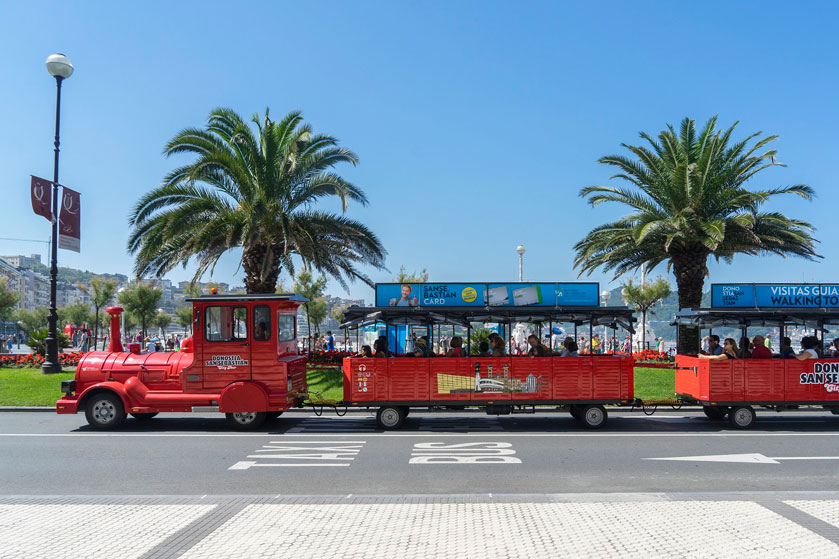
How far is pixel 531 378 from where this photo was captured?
12844 millimetres

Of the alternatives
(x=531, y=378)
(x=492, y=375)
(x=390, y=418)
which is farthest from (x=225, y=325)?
(x=531, y=378)

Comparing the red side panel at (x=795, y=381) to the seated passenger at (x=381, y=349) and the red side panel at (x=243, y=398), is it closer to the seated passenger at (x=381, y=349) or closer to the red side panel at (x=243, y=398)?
the seated passenger at (x=381, y=349)

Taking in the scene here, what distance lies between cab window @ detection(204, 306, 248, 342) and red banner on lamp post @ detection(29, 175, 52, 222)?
1039cm

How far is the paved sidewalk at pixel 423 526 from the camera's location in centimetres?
562

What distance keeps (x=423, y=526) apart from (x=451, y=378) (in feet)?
21.8

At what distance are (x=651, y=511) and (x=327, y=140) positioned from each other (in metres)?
17.3

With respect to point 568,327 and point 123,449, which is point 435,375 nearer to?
point 568,327

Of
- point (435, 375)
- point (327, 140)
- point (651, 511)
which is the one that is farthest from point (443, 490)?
point (327, 140)

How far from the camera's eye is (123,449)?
10.8 metres

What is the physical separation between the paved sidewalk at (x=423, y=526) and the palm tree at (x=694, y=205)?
12630 mm

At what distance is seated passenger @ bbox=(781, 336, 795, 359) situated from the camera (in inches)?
533

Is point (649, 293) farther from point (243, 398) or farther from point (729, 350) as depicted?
point (243, 398)

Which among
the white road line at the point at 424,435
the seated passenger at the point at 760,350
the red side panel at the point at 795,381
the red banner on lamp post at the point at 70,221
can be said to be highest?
the red banner on lamp post at the point at 70,221

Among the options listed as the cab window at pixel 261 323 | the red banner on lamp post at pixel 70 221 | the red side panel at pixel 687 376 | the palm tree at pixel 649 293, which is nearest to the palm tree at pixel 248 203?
the red banner on lamp post at pixel 70 221
